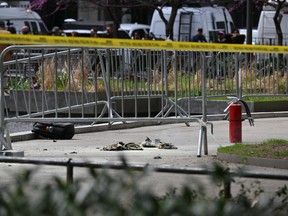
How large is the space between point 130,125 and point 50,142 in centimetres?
283

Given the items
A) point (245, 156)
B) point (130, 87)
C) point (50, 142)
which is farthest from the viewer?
point (130, 87)

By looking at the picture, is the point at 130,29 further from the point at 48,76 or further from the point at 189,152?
the point at 189,152

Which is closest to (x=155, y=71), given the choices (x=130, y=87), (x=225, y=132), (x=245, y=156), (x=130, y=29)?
(x=130, y=87)

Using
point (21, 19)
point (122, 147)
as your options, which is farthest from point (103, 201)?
point (21, 19)

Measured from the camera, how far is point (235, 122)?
1280 centimetres

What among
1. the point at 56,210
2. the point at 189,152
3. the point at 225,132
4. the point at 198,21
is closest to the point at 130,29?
the point at 198,21

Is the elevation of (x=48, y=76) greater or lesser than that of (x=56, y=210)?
lesser

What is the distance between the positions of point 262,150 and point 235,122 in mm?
1582

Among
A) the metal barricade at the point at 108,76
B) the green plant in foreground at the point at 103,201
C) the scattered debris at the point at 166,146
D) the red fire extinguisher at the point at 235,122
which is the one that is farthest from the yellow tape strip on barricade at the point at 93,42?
the green plant in foreground at the point at 103,201

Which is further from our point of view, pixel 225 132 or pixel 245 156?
pixel 225 132

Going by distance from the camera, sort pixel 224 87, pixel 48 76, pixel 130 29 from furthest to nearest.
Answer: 1. pixel 130 29
2. pixel 224 87
3. pixel 48 76

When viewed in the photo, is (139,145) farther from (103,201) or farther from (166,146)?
(103,201)

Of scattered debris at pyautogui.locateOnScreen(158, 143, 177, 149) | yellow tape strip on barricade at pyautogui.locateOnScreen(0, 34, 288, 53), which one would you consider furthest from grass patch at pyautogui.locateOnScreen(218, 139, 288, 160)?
yellow tape strip on barricade at pyautogui.locateOnScreen(0, 34, 288, 53)

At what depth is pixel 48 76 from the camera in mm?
15820
